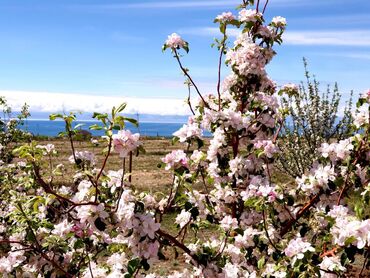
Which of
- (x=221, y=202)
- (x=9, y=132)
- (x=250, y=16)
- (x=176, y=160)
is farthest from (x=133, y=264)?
(x=9, y=132)

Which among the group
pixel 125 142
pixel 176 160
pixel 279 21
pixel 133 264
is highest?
pixel 279 21

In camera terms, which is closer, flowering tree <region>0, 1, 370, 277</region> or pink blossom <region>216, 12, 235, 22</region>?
flowering tree <region>0, 1, 370, 277</region>

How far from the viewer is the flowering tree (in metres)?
3.19

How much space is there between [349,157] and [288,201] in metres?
0.70

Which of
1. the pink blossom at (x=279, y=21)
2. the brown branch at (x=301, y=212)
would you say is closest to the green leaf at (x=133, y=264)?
the brown branch at (x=301, y=212)

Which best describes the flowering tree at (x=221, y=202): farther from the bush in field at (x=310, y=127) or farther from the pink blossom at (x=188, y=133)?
the bush in field at (x=310, y=127)

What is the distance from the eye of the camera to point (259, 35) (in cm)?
534

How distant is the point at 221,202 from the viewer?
16.4 feet

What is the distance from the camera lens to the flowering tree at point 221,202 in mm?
3193

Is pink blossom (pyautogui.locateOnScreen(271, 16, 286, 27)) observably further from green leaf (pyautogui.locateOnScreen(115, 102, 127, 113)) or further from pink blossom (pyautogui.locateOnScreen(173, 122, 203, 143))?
green leaf (pyautogui.locateOnScreen(115, 102, 127, 113))

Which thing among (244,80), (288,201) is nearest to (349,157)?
(288,201)

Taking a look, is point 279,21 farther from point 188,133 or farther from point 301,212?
point 301,212

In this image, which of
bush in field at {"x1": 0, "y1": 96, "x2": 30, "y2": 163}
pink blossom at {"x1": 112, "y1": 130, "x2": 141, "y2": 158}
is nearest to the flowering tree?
pink blossom at {"x1": 112, "y1": 130, "x2": 141, "y2": 158}

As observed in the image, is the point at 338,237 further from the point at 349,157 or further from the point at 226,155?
the point at 226,155
